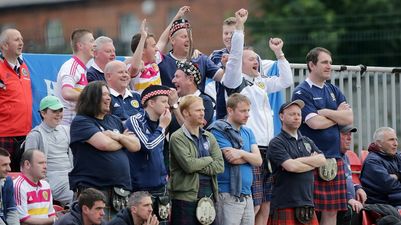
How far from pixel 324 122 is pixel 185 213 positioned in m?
2.23

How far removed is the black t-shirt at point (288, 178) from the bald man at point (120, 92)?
1538 mm

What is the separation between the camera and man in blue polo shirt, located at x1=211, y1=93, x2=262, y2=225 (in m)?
12.9

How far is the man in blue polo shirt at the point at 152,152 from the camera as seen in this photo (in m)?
12.3

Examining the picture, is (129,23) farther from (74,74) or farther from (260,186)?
(260,186)

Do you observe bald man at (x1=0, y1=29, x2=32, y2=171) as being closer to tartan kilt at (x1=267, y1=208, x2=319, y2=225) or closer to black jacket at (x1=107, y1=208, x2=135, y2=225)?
black jacket at (x1=107, y1=208, x2=135, y2=225)

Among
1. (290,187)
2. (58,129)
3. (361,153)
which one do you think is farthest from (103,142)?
(361,153)

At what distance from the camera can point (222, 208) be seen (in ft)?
42.3

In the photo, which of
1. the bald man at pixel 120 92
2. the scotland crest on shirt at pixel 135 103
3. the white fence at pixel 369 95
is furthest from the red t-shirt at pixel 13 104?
the white fence at pixel 369 95

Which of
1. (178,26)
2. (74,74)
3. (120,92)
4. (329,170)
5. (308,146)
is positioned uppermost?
(178,26)

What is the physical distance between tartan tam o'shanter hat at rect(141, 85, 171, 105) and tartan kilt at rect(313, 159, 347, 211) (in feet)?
7.19

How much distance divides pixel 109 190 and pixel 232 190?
56.0 inches

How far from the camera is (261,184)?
13.5 meters

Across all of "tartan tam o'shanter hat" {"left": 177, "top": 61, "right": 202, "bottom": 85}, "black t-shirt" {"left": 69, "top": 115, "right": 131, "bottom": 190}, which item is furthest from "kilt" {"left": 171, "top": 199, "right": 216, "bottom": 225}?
"tartan tam o'shanter hat" {"left": 177, "top": 61, "right": 202, "bottom": 85}

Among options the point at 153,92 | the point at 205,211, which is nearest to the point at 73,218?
the point at 205,211
